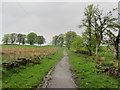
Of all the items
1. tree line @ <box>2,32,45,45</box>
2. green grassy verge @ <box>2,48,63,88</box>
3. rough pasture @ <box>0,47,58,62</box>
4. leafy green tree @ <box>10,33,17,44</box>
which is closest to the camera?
green grassy verge @ <box>2,48,63,88</box>

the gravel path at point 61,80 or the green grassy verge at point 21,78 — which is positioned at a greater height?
the green grassy verge at point 21,78

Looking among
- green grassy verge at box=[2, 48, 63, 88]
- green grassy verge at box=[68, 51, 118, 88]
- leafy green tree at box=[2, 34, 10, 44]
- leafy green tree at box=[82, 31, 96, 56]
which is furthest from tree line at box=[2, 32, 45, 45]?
green grassy verge at box=[68, 51, 118, 88]

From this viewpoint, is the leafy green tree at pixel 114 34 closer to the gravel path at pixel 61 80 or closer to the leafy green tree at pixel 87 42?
the leafy green tree at pixel 87 42

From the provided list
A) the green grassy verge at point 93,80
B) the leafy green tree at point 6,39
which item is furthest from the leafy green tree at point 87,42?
the leafy green tree at point 6,39

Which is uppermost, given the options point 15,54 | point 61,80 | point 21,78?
point 15,54

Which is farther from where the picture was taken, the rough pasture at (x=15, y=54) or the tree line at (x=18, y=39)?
the tree line at (x=18, y=39)

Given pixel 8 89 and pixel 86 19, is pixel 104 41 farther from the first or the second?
pixel 8 89

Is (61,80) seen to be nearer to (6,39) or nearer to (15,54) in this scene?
(15,54)

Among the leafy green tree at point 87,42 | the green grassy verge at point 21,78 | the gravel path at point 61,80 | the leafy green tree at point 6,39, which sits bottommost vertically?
the gravel path at point 61,80

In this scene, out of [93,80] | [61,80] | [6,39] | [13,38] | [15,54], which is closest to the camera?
[93,80]

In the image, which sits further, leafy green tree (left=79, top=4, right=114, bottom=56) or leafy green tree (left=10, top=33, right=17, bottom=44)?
leafy green tree (left=10, top=33, right=17, bottom=44)

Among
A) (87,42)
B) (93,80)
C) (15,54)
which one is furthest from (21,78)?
(87,42)

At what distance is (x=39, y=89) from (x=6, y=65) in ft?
19.0

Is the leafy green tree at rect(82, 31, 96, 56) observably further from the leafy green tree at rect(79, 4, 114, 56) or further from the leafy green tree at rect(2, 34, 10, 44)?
the leafy green tree at rect(2, 34, 10, 44)
